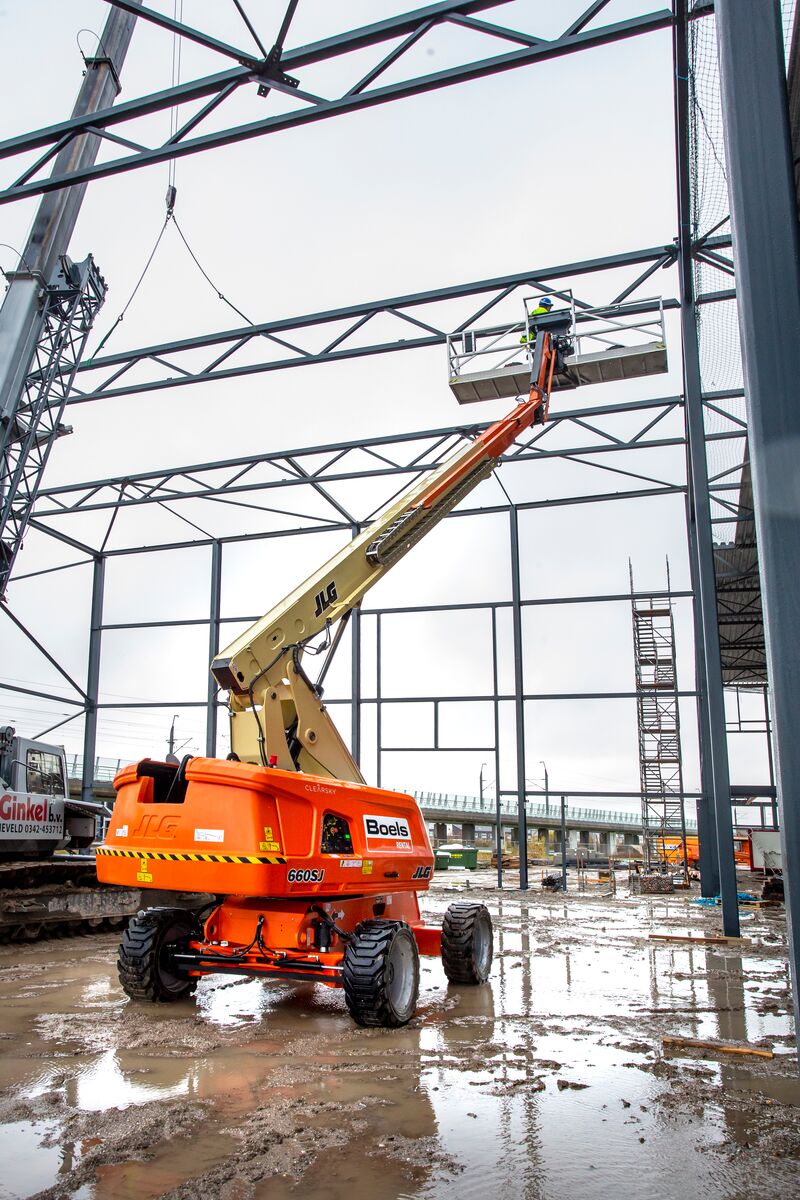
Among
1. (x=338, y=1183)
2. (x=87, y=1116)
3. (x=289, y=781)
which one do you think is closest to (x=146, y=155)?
(x=289, y=781)

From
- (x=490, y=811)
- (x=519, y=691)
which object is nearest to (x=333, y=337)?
(x=519, y=691)

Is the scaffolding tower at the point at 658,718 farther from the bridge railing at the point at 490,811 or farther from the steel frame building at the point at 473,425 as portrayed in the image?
the bridge railing at the point at 490,811

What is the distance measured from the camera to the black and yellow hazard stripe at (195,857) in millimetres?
6805

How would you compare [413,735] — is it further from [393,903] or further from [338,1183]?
[338,1183]

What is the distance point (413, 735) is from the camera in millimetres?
22031

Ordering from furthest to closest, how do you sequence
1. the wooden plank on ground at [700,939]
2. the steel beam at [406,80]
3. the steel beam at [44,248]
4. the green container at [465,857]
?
the green container at [465,857] < the steel beam at [44,248] < the wooden plank on ground at [700,939] < the steel beam at [406,80]

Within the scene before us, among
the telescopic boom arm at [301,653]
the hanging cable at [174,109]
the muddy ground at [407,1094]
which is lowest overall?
the muddy ground at [407,1094]

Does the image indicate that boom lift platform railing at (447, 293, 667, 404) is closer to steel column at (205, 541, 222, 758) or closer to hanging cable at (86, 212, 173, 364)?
hanging cable at (86, 212, 173, 364)

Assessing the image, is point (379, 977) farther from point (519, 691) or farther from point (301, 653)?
point (519, 691)

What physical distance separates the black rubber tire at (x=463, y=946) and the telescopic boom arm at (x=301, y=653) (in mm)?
1673

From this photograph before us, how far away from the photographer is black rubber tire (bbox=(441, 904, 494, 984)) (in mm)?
8891

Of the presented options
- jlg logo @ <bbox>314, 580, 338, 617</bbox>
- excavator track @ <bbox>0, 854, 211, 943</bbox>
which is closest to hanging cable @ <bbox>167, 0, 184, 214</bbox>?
jlg logo @ <bbox>314, 580, 338, 617</bbox>

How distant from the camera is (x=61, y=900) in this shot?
12883mm

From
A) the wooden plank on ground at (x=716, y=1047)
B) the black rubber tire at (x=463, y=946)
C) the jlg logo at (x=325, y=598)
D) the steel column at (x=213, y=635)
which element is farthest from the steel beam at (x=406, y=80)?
the steel column at (x=213, y=635)
